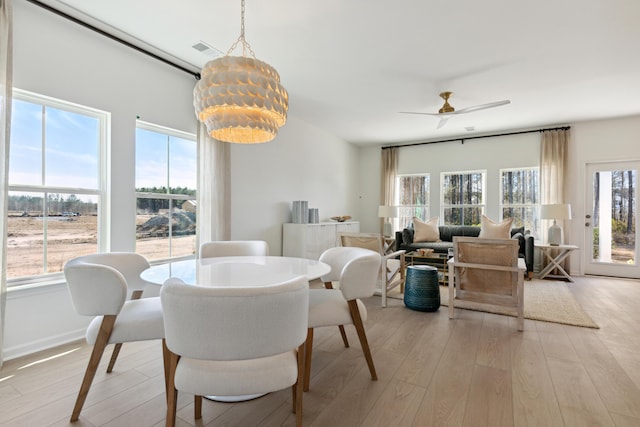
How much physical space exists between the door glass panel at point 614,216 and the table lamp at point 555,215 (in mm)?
822

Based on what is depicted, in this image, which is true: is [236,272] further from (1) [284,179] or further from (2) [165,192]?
(1) [284,179]

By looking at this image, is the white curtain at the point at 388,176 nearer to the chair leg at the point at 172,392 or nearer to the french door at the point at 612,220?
the french door at the point at 612,220

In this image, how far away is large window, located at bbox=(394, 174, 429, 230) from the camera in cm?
657

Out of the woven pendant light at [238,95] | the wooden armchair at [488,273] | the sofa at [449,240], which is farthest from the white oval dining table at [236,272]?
the sofa at [449,240]

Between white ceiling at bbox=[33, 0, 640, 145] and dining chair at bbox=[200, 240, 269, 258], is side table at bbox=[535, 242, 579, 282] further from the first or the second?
dining chair at bbox=[200, 240, 269, 258]

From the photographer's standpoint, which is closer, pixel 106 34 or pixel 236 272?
pixel 236 272

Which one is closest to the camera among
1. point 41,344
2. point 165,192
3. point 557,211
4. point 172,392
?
point 172,392

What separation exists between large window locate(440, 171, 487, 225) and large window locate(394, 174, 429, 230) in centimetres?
36

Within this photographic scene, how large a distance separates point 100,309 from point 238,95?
134 centimetres

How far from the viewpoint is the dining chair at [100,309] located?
4.95 feet

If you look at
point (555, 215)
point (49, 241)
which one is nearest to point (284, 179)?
point (49, 241)

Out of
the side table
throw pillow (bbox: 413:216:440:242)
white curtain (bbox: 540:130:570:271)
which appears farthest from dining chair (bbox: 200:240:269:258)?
white curtain (bbox: 540:130:570:271)

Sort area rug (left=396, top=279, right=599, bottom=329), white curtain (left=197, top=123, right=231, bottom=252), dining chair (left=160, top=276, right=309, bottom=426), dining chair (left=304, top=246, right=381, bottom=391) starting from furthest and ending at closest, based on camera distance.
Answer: white curtain (left=197, top=123, right=231, bottom=252) → area rug (left=396, top=279, right=599, bottom=329) → dining chair (left=304, top=246, right=381, bottom=391) → dining chair (left=160, top=276, right=309, bottom=426)

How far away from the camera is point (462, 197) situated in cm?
618
